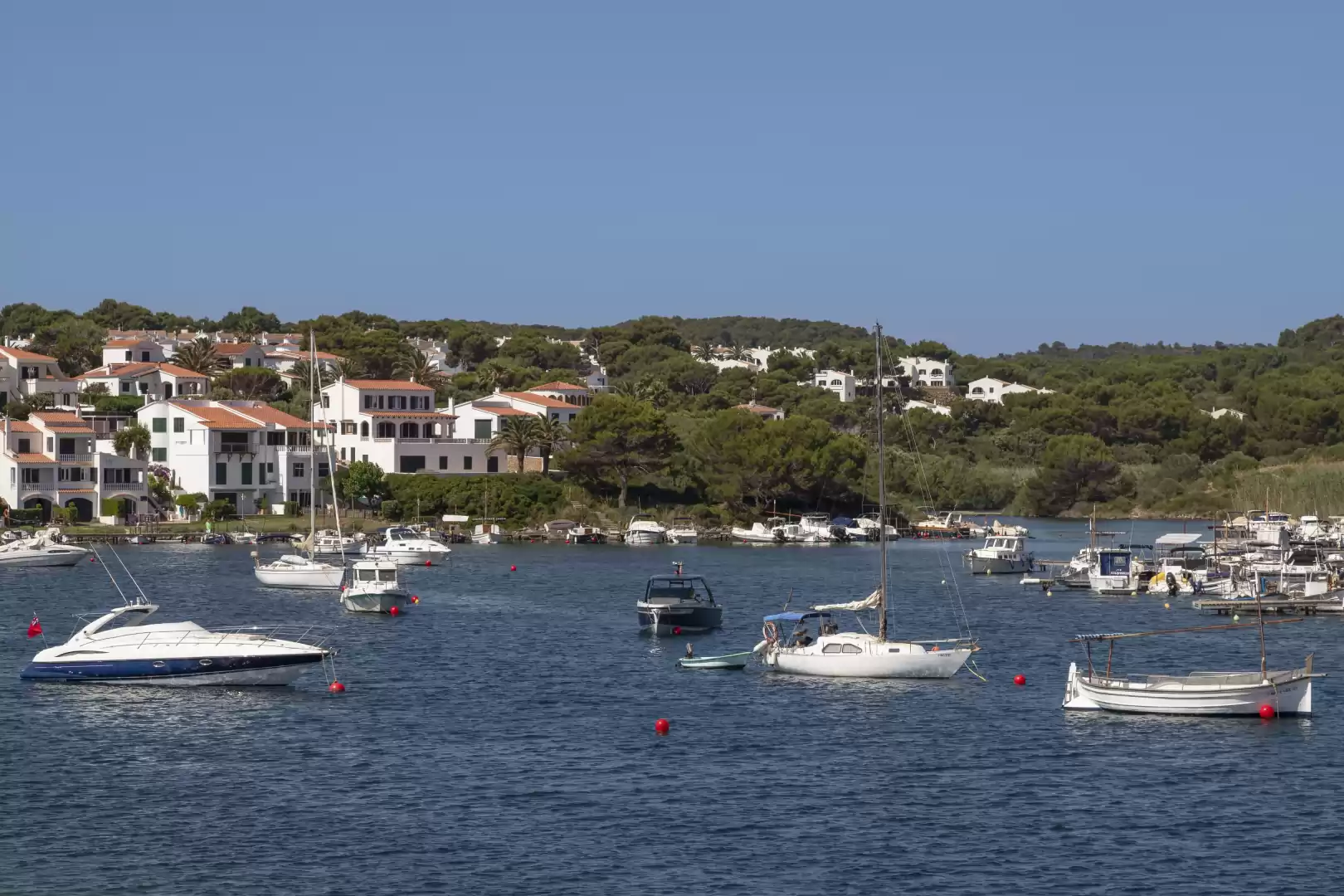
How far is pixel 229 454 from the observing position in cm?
14462

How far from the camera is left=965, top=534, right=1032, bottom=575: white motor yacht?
406 ft

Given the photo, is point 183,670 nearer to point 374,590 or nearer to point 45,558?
point 374,590

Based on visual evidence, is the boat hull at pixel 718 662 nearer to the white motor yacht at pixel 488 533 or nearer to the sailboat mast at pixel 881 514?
the sailboat mast at pixel 881 514

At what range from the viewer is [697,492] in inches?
6314

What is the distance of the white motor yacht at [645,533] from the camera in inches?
5763

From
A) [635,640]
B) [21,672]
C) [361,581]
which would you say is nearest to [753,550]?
[361,581]

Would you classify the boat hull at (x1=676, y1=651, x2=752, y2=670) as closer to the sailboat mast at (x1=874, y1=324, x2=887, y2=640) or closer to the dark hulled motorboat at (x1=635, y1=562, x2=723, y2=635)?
the sailboat mast at (x1=874, y1=324, x2=887, y2=640)

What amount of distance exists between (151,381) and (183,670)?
115278 mm

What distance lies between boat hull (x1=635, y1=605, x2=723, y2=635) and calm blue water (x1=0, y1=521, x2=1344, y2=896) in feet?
8.46

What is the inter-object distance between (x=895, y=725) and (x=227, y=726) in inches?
864

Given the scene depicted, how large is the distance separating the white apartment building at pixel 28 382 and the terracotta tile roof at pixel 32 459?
2794cm

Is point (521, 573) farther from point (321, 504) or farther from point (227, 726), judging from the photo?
point (227, 726)

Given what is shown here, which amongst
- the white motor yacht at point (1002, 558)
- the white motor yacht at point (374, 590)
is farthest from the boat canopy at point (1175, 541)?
the white motor yacht at point (374, 590)

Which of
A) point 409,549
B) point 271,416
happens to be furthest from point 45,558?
point 271,416
